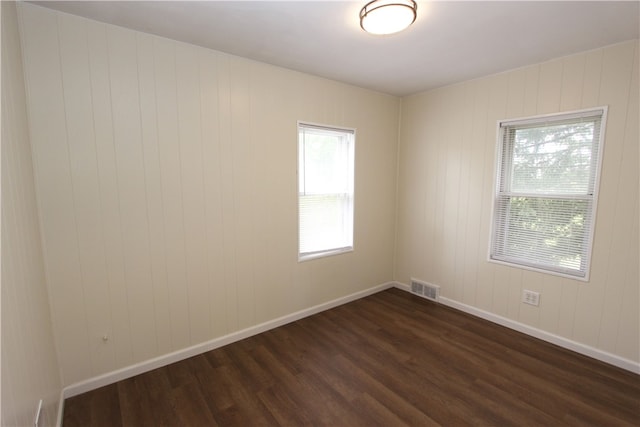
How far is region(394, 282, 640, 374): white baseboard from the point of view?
7.91 feet

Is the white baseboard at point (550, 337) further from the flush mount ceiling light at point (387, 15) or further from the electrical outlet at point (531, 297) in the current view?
the flush mount ceiling light at point (387, 15)

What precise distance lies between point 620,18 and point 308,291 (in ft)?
10.7

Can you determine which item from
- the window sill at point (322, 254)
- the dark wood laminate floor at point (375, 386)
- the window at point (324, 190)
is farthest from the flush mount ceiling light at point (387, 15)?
the dark wood laminate floor at point (375, 386)

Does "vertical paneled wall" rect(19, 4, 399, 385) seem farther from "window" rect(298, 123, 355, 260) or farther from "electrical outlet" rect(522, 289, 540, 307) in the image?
"electrical outlet" rect(522, 289, 540, 307)

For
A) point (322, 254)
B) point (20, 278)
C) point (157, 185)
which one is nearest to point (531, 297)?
point (322, 254)

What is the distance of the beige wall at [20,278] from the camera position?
3.55 ft

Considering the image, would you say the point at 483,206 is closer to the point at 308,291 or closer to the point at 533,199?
the point at 533,199

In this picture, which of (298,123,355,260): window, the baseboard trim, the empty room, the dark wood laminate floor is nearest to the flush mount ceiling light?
the empty room

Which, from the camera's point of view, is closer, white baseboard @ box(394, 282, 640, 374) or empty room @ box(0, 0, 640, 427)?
empty room @ box(0, 0, 640, 427)

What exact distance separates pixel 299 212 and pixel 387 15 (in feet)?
6.25

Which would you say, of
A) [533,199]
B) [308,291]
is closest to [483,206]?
[533,199]

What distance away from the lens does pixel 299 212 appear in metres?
3.14

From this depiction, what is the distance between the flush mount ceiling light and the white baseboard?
115 inches

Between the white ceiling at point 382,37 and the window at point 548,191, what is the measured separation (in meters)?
0.61
